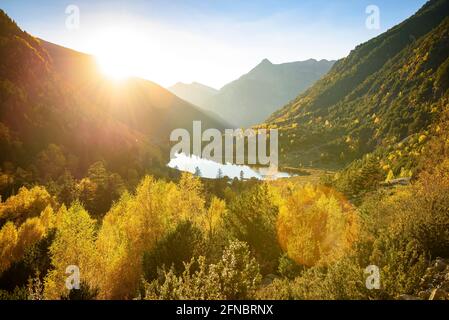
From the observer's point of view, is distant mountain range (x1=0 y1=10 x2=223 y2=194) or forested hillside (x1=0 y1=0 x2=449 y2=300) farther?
distant mountain range (x1=0 y1=10 x2=223 y2=194)

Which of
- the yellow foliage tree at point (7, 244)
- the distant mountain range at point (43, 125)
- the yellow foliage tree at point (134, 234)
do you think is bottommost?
the yellow foliage tree at point (7, 244)

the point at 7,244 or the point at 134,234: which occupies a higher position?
the point at 134,234

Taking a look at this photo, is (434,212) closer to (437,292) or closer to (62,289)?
(437,292)

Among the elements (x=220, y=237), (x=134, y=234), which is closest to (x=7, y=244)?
(x=134, y=234)

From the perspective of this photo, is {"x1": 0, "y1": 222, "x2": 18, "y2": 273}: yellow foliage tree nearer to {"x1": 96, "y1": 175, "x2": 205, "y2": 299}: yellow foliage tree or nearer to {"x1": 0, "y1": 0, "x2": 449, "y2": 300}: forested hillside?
{"x1": 0, "y1": 0, "x2": 449, "y2": 300}: forested hillside

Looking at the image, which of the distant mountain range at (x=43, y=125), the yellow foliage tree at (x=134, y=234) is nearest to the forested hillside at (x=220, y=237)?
the yellow foliage tree at (x=134, y=234)

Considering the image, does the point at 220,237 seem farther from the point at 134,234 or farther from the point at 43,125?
the point at 43,125

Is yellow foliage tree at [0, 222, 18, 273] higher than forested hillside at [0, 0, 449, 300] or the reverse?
the reverse

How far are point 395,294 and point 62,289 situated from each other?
2630 cm

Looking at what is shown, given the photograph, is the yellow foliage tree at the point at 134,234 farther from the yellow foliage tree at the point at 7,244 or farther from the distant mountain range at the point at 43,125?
the distant mountain range at the point at 43,125

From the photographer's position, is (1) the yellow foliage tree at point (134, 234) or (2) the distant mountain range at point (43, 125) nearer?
(1) the yellow foliage tree at point (134, 234)

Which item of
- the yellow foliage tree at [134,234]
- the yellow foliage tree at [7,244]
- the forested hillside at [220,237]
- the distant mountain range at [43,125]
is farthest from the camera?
the distant mountain range at [43,125]

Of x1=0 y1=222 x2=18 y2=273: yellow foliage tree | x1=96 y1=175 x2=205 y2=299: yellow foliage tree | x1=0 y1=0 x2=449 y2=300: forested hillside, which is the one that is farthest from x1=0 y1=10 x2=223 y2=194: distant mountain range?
x1=96 y1=175 x2=205 y2=299: yellow foliage tree

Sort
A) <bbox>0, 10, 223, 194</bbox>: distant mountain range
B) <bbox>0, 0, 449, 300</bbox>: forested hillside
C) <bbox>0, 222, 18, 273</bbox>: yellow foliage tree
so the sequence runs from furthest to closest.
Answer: <bbox>0, 10, 223, 194</bbox>: distant mountain range
<bbox>0, 222, 18, 273</bbox>: yellow foliage tree
<bbox>0, 0, 449, 300</bbox>: forested hillside
